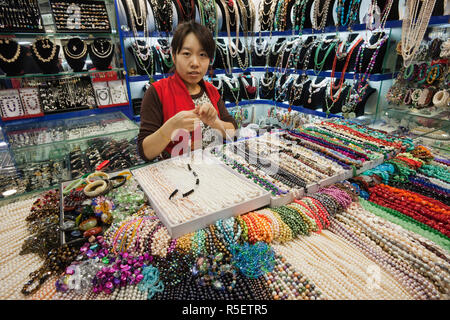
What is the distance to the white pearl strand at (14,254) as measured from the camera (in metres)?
0.87

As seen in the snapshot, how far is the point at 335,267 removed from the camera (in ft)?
3.22

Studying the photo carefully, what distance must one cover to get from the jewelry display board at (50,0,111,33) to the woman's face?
248cm

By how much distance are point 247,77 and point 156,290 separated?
16.0 ft

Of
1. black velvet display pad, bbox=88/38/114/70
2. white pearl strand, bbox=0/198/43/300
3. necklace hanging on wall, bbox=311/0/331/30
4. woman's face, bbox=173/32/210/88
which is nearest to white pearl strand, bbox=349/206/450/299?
woman's face, bbox=173/32/210/88

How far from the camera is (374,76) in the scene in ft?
10.6

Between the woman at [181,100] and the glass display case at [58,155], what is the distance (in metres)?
0.29

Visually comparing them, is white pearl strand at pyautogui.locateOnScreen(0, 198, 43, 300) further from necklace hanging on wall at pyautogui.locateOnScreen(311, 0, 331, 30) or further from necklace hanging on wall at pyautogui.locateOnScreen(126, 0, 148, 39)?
necklace hanging on wall at pyautogui.locateOnScreen(311, 0, 331, 30)

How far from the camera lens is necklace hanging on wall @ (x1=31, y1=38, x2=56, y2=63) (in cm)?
302

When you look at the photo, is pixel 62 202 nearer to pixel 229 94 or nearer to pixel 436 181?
pixel 436 181

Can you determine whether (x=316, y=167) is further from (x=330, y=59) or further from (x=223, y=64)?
(x=223, y=64)

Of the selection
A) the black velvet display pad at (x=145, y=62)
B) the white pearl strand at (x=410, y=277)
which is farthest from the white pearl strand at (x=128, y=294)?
the black velvet display pad at (x=145, y=62)

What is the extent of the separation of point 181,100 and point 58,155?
4.06 ft

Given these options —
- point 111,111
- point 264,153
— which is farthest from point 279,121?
point 264,153

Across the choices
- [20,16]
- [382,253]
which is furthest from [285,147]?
[20,16]
